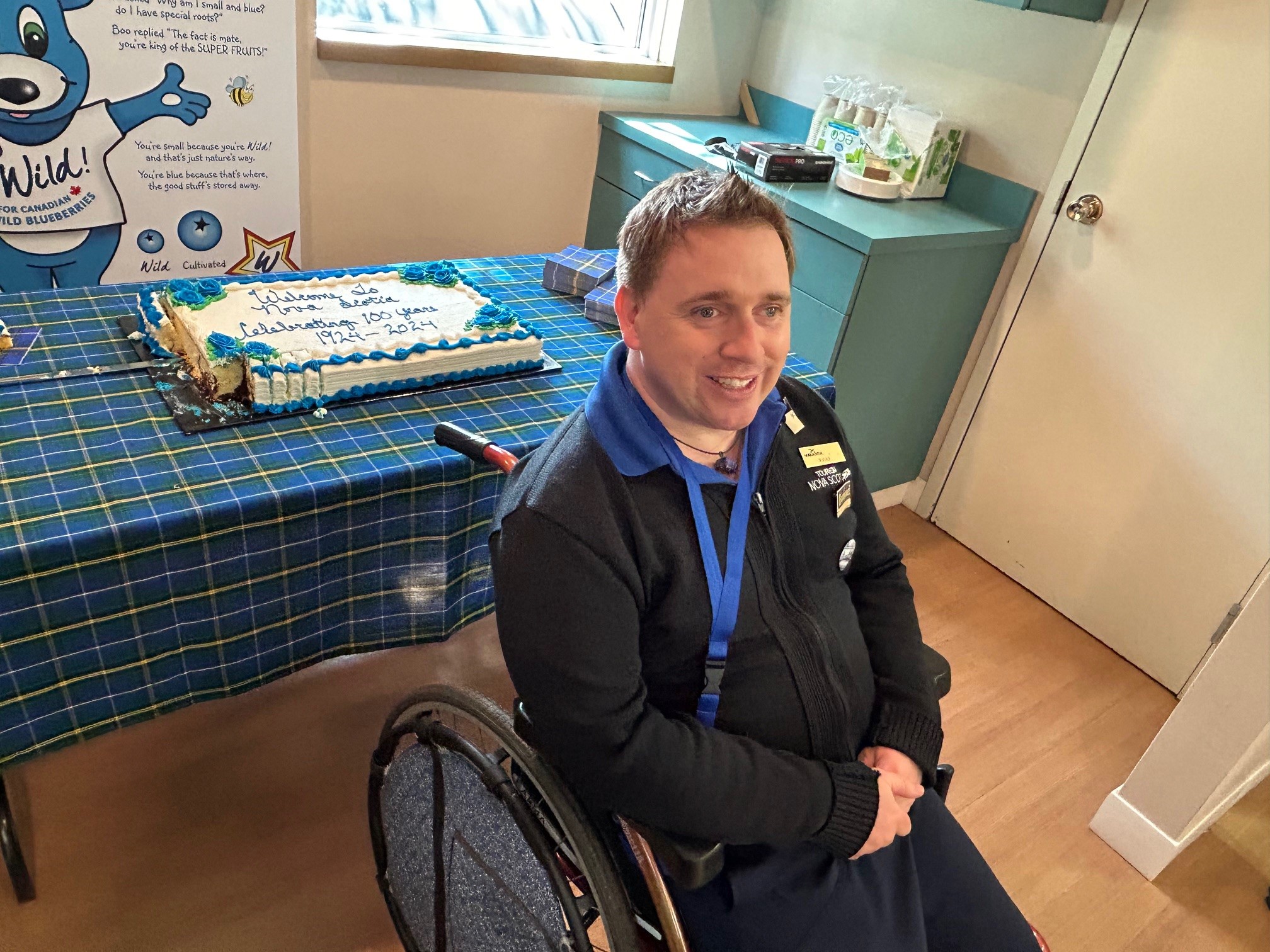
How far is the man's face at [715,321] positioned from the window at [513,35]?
1.76 meters

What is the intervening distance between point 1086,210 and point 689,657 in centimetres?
184

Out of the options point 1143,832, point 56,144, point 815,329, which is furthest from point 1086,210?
point 56,144

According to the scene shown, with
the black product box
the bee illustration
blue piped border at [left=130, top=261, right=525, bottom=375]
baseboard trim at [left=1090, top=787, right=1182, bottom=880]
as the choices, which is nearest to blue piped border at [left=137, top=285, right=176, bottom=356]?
blue piped border at [left=130, top=261, right=525, bottom=375]

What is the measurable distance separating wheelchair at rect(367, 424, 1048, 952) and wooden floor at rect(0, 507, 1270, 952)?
12.8 inches

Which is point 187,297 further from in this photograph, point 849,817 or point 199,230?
point 849,817

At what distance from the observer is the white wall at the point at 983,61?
2221mm

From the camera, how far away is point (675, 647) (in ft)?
3.42

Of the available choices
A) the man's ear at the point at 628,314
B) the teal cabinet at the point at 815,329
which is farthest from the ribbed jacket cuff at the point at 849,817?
the teal cabinet at the point at 815,329

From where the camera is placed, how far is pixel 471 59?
99.3 inches

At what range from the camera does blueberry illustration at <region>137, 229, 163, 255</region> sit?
7.51 feet

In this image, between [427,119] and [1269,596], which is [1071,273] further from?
[427,119]

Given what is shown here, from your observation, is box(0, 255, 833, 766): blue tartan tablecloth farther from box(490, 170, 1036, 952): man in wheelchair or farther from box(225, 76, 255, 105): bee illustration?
box(225, 76, 255, 105): bee illustration

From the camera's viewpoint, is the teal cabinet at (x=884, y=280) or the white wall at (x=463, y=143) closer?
the teal cabinet at (x=884, y=280)

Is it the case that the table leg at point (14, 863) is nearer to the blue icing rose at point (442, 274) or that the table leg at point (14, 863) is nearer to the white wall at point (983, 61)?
the blue icing rose at point (442, 274)
